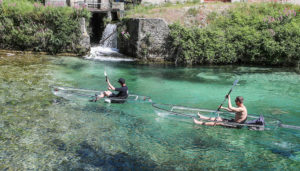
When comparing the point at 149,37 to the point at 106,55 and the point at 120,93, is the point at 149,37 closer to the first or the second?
the point at 106,55

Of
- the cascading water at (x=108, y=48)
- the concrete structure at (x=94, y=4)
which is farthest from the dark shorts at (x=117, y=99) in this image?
the concrete structure at (x=94, y=4)

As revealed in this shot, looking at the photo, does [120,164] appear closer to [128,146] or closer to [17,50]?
[128,146]

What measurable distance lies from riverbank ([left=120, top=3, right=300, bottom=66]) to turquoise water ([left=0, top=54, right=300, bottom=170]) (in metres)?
6.39

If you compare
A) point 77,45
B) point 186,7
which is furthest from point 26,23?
point 186,7

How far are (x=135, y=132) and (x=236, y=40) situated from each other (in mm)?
16039

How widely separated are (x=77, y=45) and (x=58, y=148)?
17698 millimetres

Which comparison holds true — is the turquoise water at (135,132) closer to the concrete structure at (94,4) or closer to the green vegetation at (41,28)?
the green vegetation at (41,28)

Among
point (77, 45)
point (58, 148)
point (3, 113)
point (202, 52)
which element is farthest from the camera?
point (77, 45)

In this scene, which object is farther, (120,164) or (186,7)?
(186,7)

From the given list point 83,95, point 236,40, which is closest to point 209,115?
point 83,95

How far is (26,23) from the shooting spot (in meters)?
24.7

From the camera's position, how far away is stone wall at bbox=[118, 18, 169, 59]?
22672 millimetres

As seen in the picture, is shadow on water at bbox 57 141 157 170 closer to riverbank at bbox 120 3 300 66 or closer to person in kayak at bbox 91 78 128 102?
person in kayak at bbox 91 78 128 102

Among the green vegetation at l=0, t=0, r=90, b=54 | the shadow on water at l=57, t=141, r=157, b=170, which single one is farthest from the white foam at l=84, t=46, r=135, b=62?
the shadow on water at l=57, t=141, r=157, b=170
